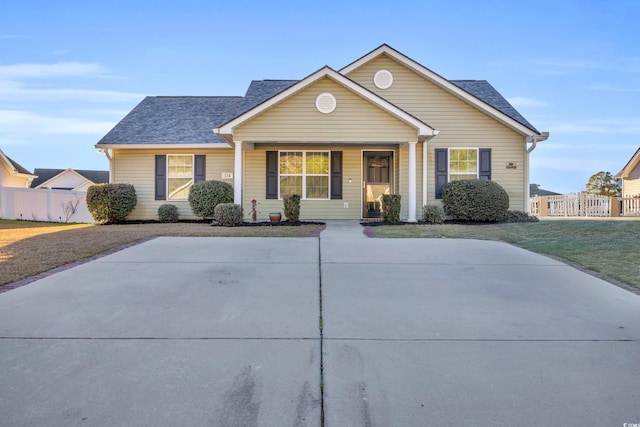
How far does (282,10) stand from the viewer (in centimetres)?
1584

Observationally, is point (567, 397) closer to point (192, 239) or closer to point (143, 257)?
point (143, 257)

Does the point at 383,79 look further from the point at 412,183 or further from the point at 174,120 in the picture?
the point at 174,120

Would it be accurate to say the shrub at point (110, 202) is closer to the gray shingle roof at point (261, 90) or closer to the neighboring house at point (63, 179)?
the gray shingle roof at point (261, 90)

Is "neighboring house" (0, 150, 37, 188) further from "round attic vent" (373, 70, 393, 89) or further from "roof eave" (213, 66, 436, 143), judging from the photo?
"round attic vent" (373, 70, 393, 89)

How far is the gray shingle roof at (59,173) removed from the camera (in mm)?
41766

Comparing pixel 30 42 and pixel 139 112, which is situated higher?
pixel 30 42

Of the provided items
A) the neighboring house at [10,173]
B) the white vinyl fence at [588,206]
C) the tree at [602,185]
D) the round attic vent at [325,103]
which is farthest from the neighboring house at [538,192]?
the neighboring house at [10,173]

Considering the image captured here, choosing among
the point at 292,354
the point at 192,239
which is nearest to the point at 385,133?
the point at 192,239

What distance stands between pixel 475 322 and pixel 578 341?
808mm

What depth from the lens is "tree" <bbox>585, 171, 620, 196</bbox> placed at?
33344 mm

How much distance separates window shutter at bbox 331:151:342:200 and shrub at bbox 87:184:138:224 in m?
7.20

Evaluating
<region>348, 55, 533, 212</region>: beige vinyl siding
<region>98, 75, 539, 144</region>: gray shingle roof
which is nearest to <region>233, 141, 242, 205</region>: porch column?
<region>98, 75, 539, 144</region>: gray shingle roof

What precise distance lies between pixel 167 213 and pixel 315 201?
5.21 metres

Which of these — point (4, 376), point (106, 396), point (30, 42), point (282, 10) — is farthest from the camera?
point (282, 10)
